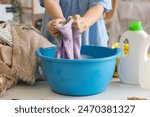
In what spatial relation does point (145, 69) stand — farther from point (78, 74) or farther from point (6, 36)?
point (6, 36)

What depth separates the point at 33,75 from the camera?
3.35 ft

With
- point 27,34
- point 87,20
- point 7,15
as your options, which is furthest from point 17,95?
point 7,15

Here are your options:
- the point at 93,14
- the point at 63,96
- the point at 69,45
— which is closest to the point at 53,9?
the point at 93,14

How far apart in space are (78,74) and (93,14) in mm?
319

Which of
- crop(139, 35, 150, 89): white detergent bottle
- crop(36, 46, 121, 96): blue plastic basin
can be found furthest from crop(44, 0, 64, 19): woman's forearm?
crop(139, 35, 150, 89): white detergent bottle

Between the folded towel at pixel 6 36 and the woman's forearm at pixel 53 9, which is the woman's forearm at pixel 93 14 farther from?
the folded towel at pixel 6 36

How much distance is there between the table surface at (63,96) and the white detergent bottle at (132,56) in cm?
3

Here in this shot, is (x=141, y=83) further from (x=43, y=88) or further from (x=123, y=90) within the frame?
(x=43, y=88)

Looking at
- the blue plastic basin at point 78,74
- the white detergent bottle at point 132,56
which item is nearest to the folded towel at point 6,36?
the blue plastic basin at point 78,74

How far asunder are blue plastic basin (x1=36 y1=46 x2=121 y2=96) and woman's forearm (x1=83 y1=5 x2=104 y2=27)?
0.53 feet

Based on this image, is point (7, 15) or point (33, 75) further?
point (7, 15)

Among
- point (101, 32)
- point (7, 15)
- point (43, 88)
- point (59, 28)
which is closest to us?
point (59, 28)

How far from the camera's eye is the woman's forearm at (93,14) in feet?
3.52

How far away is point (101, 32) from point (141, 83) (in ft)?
1.56
